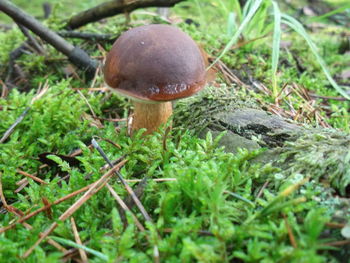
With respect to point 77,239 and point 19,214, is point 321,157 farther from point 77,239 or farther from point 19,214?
point 19,214

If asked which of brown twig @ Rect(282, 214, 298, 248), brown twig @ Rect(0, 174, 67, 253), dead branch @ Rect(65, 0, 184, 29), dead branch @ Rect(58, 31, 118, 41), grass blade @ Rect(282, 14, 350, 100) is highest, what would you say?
dead branch @ Rect(65, 0, 184, 29)

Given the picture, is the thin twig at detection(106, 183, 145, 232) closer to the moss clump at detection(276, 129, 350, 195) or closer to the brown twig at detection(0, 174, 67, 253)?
the brown twig at detection(0, 174, 67, 253)

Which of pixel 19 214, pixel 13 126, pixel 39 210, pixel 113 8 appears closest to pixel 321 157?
pixel 39 210

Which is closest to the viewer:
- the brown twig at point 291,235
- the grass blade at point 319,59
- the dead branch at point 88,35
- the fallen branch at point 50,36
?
the brown twig at point 291,235

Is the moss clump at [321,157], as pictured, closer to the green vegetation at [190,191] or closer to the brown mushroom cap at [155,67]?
the green vegetation at [190,191]

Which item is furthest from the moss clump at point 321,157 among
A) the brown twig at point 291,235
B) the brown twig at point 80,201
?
the brown twig at point 80,201

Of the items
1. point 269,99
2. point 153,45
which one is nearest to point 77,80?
point 153,45

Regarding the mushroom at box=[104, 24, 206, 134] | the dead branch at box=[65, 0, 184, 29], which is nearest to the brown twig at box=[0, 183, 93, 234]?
the mushroom at box=[104, 24, 206, 134]

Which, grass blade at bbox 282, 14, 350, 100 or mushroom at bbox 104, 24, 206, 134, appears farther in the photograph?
grass blade at bbox 282, 14, 350, 100

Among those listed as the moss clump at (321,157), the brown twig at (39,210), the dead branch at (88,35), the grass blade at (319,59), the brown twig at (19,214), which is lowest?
the brown twig at (19,214)
